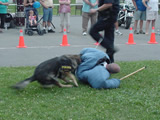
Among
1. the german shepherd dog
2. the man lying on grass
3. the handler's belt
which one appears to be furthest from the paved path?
the handler's belt

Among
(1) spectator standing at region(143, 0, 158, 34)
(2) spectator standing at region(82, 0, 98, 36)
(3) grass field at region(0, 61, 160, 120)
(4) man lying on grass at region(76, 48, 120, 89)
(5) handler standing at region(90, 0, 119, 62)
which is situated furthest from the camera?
(1) spectator standing at region(143, 0, 158, 34)

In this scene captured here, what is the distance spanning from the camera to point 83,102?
5.00 m

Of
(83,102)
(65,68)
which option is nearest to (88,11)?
(65,68)

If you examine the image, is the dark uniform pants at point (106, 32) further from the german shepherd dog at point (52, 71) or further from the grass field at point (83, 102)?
the german shepherd dog at point (52, 71)

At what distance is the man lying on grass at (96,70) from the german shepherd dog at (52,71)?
0.86 ft

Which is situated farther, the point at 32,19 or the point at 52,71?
the point at 32,19

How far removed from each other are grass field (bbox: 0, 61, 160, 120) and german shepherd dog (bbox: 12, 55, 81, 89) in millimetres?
186

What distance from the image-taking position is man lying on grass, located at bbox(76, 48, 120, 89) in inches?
225

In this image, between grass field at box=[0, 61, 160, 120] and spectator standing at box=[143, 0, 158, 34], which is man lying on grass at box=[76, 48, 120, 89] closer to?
grass field at box=[0, 61, 160, 120]

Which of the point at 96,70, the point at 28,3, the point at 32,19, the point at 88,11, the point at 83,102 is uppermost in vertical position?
the point at 28,3

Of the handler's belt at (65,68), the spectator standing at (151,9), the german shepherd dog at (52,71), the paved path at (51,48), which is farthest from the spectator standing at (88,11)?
the handler's belt at (65,68)

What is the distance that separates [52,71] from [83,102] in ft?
2.74

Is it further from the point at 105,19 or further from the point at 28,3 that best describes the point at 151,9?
the point at 105,19

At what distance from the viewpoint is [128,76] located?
6500 millimetres
